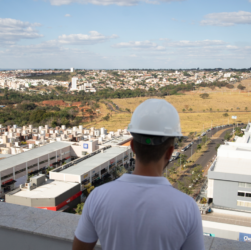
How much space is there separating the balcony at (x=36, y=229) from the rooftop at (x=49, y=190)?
853cm

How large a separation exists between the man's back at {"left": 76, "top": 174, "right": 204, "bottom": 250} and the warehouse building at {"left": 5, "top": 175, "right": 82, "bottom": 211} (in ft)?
29.9

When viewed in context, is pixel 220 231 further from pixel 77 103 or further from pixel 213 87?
pixel 213 87

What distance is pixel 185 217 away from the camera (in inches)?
29.5

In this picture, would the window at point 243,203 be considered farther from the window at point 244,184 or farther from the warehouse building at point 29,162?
the warehouse building at point 29,162

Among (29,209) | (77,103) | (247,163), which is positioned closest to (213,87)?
(77,103)

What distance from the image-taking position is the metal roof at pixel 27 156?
40.4ft

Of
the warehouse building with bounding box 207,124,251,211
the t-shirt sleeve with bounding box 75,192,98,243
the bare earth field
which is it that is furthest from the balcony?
the bare earth field

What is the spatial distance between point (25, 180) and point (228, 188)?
8.37m

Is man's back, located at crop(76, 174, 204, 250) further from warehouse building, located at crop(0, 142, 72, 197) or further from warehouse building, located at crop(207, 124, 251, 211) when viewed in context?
warehouse building, located at crop(0, 142, 72, 197)

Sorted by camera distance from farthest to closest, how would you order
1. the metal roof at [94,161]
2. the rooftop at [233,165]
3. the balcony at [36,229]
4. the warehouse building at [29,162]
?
the metal roof at [94,161] → the warehouse building at [29,162] → the rooftop at [233,165] → the balcony at [36,229]

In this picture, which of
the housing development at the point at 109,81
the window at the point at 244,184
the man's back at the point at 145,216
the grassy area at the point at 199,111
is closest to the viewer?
the man's back at the point at 145,216

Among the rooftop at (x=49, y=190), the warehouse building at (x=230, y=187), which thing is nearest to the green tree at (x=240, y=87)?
the warehouse building at (x=230, y=187)

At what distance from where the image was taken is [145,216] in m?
0.75

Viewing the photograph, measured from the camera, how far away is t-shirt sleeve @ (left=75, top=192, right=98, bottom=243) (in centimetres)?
83
